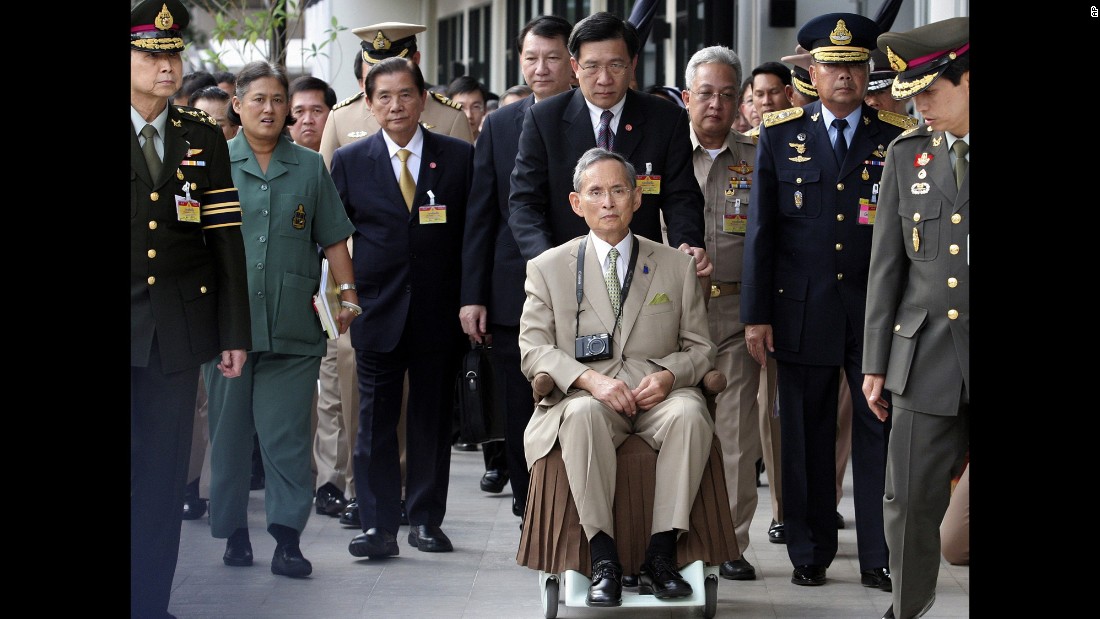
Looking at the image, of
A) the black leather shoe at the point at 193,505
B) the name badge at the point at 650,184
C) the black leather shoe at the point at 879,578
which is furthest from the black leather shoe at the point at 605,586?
the black leather shoe at the point at 193,505

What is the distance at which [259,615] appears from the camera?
5.20 meters

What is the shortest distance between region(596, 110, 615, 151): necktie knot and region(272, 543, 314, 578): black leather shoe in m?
2.00

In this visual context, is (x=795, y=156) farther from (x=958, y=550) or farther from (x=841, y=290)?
(x=958, y=550)

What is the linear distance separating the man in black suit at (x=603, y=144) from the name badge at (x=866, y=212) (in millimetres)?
616

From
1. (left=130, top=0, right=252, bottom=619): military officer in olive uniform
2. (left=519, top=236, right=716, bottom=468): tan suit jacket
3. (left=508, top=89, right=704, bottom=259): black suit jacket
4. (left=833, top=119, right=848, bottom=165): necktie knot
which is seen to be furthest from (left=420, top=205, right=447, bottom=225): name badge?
(left=833, top=119, right=848, bottom=165): necktie knot

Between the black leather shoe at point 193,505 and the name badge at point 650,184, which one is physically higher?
the name badge at point 650,184

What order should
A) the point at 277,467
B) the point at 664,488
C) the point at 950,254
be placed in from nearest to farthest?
the point at 950,254, the point at 664,488, the point at 277,467

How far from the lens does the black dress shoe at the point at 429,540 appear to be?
20.8 feet

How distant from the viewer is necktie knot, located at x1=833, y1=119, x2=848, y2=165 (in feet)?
18.9

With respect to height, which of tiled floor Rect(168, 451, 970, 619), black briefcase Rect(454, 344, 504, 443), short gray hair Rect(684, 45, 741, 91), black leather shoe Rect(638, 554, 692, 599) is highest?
short gray hair Rect(684, 45, 741, 91)

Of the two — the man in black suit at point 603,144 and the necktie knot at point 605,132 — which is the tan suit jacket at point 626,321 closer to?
the man in black suit at point 603,144

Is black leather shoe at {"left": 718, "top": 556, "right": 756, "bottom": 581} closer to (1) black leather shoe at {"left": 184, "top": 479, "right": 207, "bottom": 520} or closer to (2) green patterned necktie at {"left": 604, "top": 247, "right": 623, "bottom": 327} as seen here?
(2) green patterned necktie at {"left": 604, "top": 247, "right": 623, "bottom": 327}
